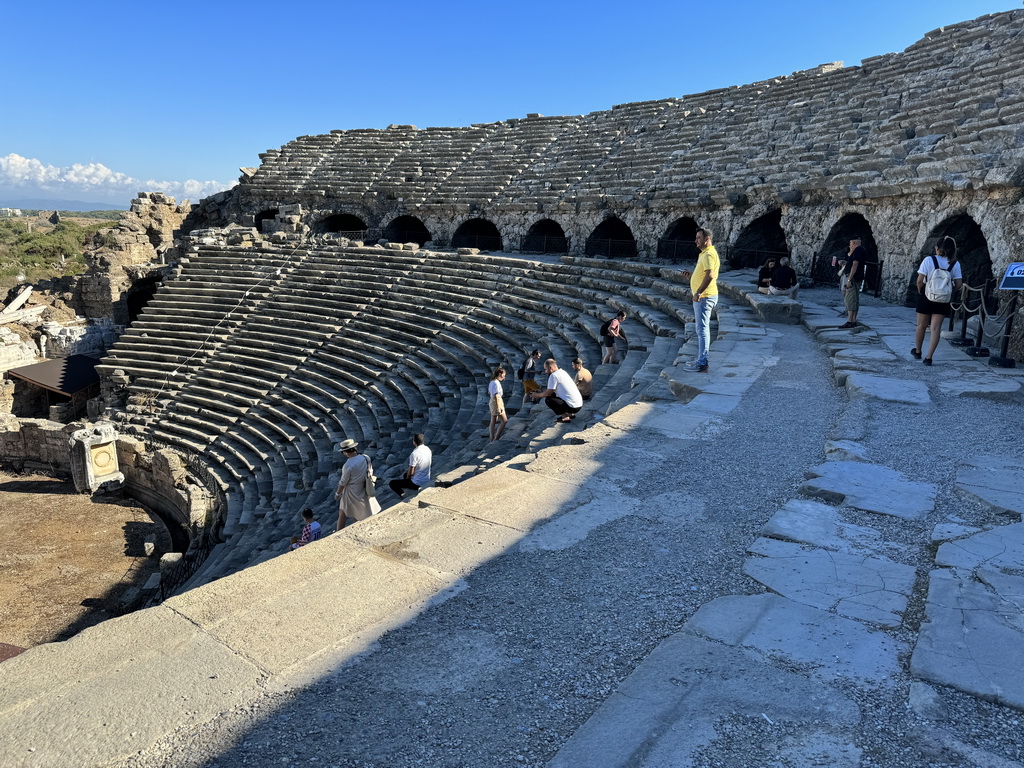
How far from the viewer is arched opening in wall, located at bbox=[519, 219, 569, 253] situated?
883 inches

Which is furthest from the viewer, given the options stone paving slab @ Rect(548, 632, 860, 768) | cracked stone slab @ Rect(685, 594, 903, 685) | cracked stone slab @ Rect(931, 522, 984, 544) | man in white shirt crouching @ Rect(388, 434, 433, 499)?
man in white shirt crouching @ Rect(388, 434, 433, 499)

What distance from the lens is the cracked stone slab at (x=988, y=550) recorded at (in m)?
3.42

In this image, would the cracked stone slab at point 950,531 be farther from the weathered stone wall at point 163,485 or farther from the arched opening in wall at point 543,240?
the arched opening in wall at point 543,240

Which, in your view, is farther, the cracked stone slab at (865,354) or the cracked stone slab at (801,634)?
the cracked stone slab at (865,354)

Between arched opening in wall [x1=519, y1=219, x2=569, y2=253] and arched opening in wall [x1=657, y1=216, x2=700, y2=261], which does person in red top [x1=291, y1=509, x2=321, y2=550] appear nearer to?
arched opening in wall [x1=657, y1=216, x2=700, y2=261]

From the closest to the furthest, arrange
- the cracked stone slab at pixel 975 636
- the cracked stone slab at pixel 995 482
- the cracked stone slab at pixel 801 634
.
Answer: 1. the cracked stone slab at pixel 975 636
2. the cracked stone slab at pixel 801 634
3. the cracked stone slab at pixel 995 482

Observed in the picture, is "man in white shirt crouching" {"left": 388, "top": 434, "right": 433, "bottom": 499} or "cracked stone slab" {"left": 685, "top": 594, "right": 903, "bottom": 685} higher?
"cracked stone slab" {"left": 685, "top": 594, "right": 903, "bottom": 685}

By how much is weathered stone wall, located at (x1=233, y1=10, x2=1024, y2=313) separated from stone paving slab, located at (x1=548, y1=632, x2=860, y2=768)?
760cm

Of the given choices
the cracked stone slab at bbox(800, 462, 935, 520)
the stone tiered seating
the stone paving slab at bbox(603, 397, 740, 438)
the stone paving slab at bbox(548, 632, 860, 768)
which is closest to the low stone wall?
the stone paving slab at bbox(603, 397, 740, 438)

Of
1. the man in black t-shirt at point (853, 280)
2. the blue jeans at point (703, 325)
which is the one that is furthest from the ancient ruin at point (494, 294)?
the man in black t-shirt at point (853, 280)

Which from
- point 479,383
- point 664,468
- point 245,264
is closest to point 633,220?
point 479,383

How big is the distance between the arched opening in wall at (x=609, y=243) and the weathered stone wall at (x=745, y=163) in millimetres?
398

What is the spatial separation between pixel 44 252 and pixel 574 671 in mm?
46095

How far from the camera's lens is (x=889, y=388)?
6.63m
